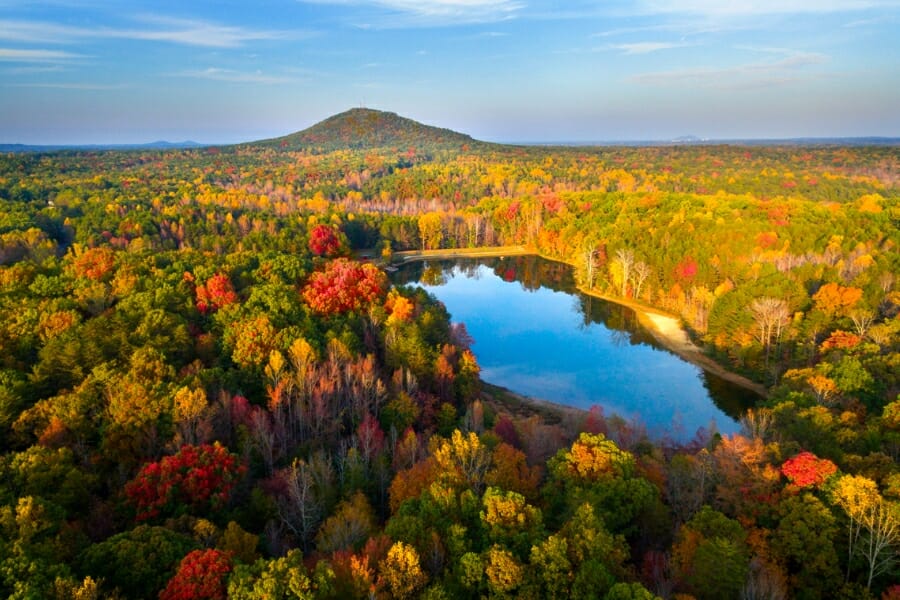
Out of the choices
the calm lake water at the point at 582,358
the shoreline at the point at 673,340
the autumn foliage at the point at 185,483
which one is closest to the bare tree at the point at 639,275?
the shoreline at the point at 673,340

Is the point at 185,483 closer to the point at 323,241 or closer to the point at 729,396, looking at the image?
the point at 729,396

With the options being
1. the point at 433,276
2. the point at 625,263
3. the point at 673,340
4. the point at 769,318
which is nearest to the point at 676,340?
the point at 673,340

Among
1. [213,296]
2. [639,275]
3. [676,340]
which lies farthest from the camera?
[639,275]

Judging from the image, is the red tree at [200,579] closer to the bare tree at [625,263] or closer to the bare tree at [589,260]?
the bare tree at [625,263]

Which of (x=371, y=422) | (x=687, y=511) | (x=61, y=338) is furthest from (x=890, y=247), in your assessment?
(x=61, y=338)

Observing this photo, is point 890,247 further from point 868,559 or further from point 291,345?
point 291,345

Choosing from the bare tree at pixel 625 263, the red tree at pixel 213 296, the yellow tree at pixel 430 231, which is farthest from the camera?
the yellow tree at pixel 430 231
